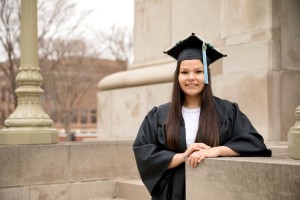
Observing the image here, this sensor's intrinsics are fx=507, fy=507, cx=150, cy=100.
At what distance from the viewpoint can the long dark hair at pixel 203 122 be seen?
11.3 ft

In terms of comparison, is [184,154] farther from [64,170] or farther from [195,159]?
[64,170]

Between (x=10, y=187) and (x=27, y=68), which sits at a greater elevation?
(x=27, y=68)

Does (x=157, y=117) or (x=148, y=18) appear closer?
(x=157, y=117)

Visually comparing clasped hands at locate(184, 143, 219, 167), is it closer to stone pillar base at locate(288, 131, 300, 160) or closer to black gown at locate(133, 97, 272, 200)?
black gown at locate(133, 97, 272, 200)

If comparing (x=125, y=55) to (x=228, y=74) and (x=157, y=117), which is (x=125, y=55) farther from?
(x=157, y=117)

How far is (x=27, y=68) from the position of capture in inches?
284

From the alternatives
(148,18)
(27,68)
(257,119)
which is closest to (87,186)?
(27,68)

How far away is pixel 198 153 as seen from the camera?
Answer: 3.35 m

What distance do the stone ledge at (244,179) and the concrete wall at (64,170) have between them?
11.1ft

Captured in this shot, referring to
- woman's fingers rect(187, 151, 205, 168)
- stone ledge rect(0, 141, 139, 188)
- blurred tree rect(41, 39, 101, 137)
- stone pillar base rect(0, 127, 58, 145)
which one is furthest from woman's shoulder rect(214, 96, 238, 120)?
blurred tree rect(41, 39, 101, 137)

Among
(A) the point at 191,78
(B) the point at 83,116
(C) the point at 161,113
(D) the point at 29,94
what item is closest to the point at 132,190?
(D) the point at 29,94

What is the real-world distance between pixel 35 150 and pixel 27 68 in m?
1.35

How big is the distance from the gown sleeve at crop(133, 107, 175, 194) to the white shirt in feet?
0.55

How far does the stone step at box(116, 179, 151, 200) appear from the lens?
21.5 ft
